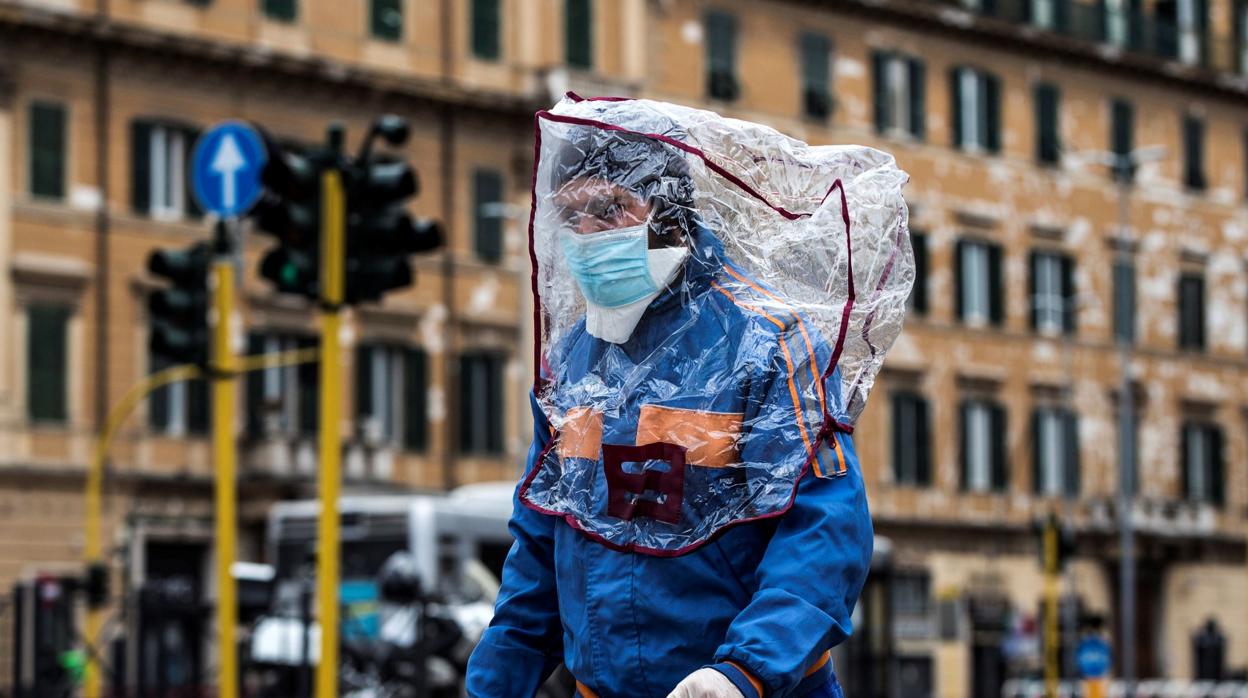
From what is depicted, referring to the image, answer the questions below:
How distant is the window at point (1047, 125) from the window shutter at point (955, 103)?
2.32 m

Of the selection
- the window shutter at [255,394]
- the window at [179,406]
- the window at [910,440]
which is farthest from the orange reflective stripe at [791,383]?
the window at [910,440]

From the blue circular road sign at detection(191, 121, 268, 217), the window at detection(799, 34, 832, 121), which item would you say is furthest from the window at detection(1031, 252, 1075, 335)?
the blue circular road sign at detection(191, 121, 268, 217)

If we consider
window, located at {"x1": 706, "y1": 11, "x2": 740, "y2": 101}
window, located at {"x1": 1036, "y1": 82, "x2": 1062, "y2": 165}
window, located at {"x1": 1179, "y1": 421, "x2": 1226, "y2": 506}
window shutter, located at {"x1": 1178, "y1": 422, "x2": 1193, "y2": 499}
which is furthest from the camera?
window, located at {"x1": 1179, "y1": 421, "x2": 1226, "y2": 506}

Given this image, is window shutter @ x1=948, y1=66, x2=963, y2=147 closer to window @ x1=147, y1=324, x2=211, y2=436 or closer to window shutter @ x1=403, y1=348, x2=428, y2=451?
window shutter @ x1=403, y1=348, x2=428, y2=451

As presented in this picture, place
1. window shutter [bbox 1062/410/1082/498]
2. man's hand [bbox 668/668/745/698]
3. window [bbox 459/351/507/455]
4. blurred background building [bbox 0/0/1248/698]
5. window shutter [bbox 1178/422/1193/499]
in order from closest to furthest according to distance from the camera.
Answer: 1. man's hand [bbox 668/668/745/698]
2. blurred background building [bbox 0/0/1248/698]
3. window [bbox 459/351/507/455]
4. window shutter [bbox 1062/410/1082/498]
5. window shutter [bbox 1178/422/1193/499]

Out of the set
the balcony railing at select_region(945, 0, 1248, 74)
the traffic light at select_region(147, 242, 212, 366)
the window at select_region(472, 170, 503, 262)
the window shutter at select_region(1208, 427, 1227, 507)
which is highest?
the balcony railing at select_region(945, 0, 1248, 74)

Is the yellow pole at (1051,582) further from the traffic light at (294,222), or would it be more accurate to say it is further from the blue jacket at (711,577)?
the blue jacket at (711,577)

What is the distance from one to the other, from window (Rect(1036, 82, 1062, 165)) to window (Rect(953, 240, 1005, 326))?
2586mm

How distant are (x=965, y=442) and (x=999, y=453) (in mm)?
874

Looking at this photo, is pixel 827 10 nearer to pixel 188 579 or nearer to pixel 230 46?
pixel 230 46

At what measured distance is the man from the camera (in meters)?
3.93

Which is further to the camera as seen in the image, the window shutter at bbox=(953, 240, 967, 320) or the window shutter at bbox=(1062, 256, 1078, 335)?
the window shutter at bbox=(1062, 256, 1078, 335)

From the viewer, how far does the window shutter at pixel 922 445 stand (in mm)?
50125

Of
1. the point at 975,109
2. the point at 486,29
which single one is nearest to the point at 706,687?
the point at 486,29
